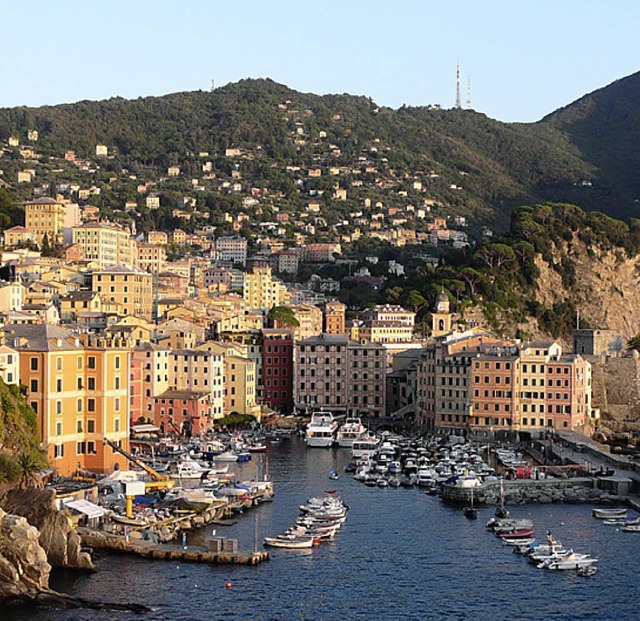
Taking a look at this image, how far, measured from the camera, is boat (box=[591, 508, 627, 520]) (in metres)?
44.6

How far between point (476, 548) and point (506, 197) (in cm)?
14474

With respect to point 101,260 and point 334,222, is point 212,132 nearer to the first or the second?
point 334,222

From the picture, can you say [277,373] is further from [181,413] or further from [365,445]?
[365,445]

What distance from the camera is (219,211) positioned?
15462cm

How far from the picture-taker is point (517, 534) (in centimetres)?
4066

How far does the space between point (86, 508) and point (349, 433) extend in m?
27.6

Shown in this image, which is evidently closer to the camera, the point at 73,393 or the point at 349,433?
the point at 73,393

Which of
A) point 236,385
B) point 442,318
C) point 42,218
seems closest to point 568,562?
point 236,385

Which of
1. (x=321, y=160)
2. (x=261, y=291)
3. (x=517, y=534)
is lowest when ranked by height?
(x=517, y=534)

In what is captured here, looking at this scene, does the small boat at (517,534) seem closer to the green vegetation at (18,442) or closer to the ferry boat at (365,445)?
the green vegetation at (18,442)

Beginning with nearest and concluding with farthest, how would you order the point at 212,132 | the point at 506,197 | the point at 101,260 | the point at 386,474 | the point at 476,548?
the point at 476,548
the point at 386,474
the point at 101,260
the point at 506,197
the point at 212,132

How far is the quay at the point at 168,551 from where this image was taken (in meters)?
36.4

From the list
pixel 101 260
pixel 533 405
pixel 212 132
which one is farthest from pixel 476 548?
pixel 212 132

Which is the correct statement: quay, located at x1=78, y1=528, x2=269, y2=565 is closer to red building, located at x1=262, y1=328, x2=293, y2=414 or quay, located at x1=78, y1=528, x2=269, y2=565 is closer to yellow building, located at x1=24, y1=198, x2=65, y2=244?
red building, located at x1=262, y1=328, x2=293, y2=414
